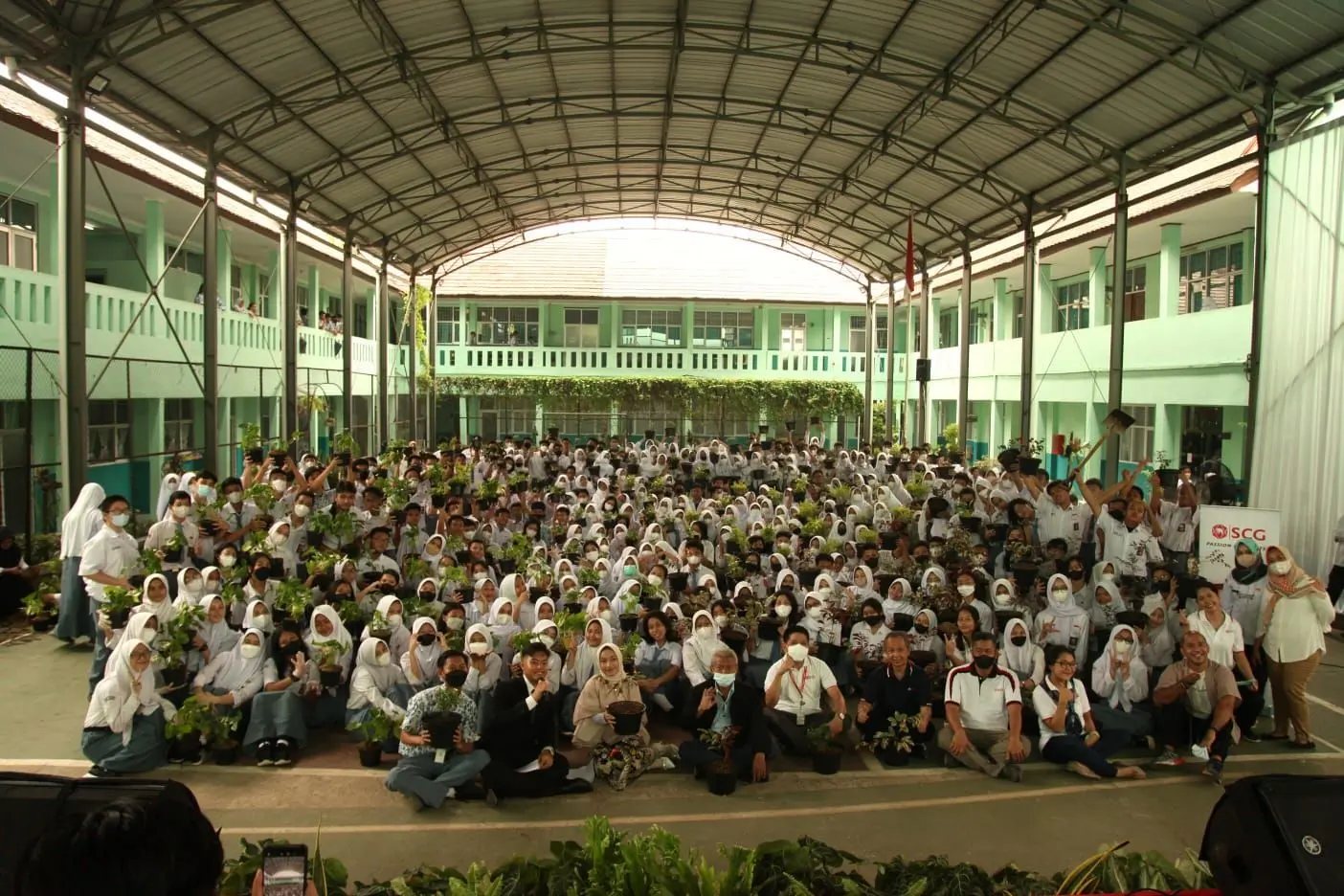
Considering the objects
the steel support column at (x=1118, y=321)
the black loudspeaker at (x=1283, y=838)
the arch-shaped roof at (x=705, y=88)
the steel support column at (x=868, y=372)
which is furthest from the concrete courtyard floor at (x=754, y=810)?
the steel support column at (x=868, y=372)

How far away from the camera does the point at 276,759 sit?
746 centimetres

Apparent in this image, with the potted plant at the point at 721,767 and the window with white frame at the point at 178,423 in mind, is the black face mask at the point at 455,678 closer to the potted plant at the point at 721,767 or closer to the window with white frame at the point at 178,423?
the potted plant at the point at 721,767

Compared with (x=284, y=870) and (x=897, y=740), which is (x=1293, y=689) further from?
(x=284, y=870)

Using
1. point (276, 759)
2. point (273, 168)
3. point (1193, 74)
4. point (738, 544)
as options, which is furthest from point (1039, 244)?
point (276, 759)

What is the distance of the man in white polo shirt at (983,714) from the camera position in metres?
7.33

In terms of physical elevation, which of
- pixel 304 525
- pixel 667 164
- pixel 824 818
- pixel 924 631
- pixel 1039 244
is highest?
pixel 667 164

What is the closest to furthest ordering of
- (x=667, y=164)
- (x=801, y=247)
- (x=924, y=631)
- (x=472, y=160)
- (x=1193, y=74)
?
(x=924, y=631)
(x=1193, y=74)
(x=472, y=160)
(x=667, y=164)
(x=801, y=247)

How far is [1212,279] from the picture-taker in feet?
66.3

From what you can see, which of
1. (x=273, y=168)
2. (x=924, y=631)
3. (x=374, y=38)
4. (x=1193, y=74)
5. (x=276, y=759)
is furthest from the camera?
(x=273, y=168)

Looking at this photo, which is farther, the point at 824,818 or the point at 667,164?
the point at 667,164

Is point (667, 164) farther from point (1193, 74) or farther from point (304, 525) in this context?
point (304, 525)

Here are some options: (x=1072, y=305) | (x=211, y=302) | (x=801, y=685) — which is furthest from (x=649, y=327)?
(x=801, y=685)

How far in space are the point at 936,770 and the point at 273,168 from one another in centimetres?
1590

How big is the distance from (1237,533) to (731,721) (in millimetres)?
5541
